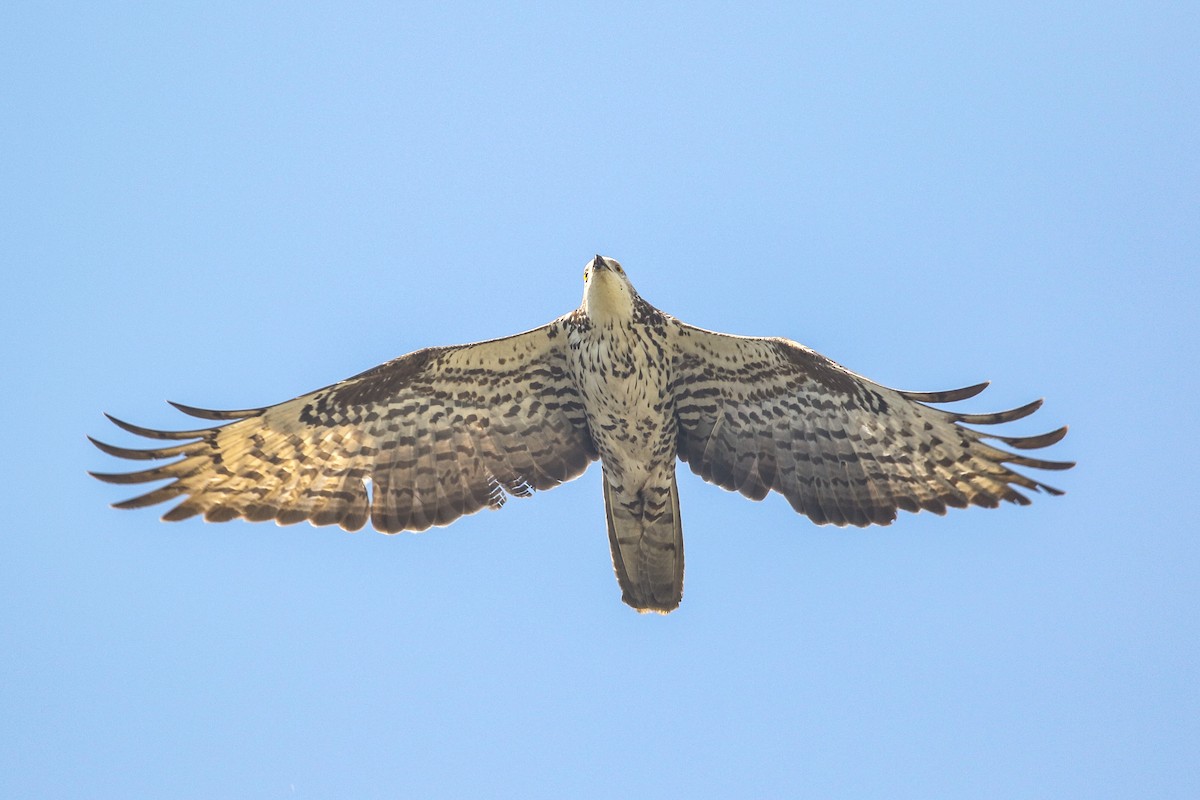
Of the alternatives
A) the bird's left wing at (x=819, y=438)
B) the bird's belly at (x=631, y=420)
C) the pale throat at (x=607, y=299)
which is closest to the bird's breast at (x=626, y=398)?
the bird's belly at (x=631, y=420)

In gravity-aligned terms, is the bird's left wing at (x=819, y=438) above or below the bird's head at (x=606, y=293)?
below

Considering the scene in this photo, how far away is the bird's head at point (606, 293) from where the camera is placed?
11.2m

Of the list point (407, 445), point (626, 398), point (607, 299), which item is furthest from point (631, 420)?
point (407, 445)

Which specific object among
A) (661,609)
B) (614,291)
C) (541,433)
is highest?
(614,291)

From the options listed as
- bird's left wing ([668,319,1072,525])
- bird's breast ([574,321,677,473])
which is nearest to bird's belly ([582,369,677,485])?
bird's breast ([574,321,677,473])

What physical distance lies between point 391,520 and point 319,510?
66 centimetres

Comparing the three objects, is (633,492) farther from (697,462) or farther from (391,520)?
(391,520)

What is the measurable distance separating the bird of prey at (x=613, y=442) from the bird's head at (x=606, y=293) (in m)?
0.13

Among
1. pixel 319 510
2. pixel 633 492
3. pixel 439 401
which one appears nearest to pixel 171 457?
pixel 319 510

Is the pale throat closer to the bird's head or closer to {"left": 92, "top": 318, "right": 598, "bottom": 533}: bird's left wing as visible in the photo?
the bird's head

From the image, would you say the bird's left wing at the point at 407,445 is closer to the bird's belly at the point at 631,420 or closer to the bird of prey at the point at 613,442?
the bird of prey at the point at 613,442

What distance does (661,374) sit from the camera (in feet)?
39.1

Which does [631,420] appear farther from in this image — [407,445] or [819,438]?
[407,445]

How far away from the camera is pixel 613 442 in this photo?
12.1 m
